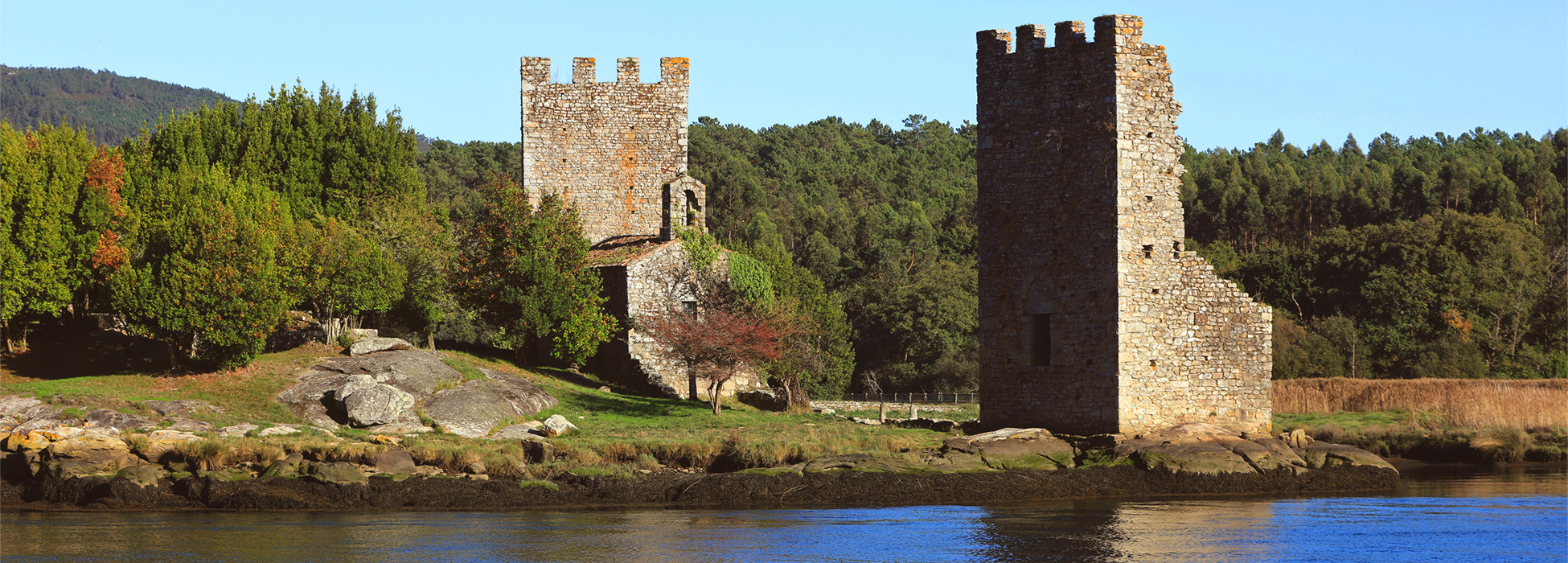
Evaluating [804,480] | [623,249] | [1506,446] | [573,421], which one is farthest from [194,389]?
[1506,446]

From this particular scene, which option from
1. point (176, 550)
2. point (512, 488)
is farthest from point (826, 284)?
point (176, 550)

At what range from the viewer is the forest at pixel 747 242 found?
28672 mm

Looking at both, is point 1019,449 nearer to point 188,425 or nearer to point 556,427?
point 556,427

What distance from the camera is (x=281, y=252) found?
29.7 meters

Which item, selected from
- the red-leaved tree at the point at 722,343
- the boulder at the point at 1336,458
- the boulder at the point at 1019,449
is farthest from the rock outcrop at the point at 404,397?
the boulder at the point at 1336,458

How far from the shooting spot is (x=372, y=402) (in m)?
24.5

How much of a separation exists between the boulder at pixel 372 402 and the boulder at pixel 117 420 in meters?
3.34

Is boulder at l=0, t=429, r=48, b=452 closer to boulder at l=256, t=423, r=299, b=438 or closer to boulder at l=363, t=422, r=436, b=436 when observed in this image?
boulder at l=256, t=423, r=299, b=438

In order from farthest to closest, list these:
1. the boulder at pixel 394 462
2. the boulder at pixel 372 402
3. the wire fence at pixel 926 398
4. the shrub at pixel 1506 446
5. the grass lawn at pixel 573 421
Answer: the wire fence at pixel 926 398, the shrub at pixel 1506 446, the boulder at pixel 372 402, the grass lawn at pixel 573 421, the boulder at pixel 394 462

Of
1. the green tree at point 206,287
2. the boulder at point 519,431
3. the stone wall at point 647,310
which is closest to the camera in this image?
the boulder at point 519,431

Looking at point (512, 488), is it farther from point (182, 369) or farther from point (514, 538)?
point (182, 369)

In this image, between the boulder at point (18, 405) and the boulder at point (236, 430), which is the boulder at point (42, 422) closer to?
the boulder at point (18, 405)

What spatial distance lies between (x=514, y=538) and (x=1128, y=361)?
11.3 meters

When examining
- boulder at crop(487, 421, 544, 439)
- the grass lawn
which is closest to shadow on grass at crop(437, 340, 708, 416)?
the grass lawn
